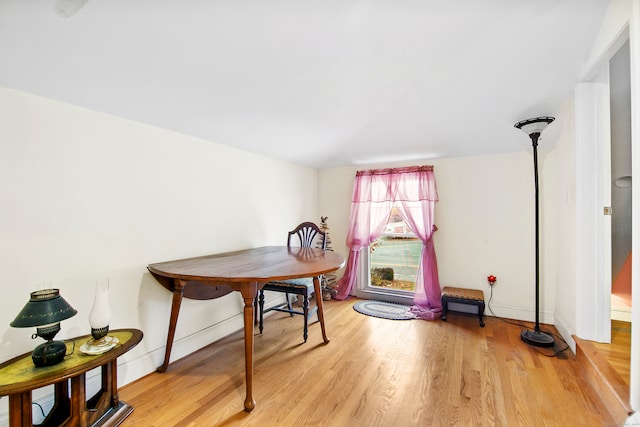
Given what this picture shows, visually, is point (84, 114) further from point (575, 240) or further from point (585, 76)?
point (575, 240)

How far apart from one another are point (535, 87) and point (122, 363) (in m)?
3.46

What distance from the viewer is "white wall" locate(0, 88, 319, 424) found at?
4.73 ft

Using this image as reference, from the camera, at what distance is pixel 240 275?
1.62m

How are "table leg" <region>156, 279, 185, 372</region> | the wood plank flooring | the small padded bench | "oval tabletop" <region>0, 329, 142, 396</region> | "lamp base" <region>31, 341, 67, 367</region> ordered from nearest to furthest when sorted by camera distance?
"oval tabletop" <region>0, 329, 142, 396</region> < "lamp base" <region>31, 341, 67, 367</region> < the wood plank flooring < "table leg" <region>156, 279, 185, 372</region> < the small padded bench

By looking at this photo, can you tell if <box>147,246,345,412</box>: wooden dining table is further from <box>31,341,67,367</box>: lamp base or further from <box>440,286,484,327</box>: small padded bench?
<box>440,286,484,327</box>: small padded bench

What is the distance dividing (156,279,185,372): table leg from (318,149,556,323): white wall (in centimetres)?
282

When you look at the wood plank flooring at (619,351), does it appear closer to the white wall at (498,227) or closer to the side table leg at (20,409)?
the white wall at (498,227)

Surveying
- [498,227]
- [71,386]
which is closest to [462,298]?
[498,227]

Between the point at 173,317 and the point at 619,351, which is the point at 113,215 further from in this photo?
the point at 619,351

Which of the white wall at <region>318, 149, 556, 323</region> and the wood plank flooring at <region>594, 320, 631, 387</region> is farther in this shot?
the white wall at <region>318, 149, 556, 323</region>

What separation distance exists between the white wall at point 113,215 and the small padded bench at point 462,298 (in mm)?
2182

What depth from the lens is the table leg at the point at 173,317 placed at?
1.91 metres

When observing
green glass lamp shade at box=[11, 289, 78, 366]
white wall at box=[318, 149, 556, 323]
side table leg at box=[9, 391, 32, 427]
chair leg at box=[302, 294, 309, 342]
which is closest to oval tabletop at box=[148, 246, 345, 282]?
chair leg at box=[302, 294, 309, 342]

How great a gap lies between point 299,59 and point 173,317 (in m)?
1.94
